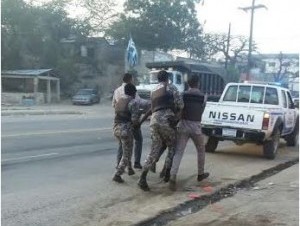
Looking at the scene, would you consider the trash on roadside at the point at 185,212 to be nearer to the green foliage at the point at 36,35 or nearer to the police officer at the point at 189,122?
the police officer at the point at 189,122

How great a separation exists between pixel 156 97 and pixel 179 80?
64.4 ft

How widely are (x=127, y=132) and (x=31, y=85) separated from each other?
42.9 metres

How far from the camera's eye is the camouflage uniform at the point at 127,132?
26.6 ft

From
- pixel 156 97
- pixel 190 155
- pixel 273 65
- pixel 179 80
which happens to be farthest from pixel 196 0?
pixel 156 97

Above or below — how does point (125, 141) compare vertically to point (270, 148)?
above

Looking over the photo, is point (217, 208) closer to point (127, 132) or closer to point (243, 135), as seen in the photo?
point (127, 132)

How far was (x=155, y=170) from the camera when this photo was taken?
30.6ft

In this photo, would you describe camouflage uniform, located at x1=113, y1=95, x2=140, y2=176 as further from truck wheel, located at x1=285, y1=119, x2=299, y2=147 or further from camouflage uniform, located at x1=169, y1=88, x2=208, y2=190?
truck wheel, located at x1=285, y1=119, x2=299, y2=147

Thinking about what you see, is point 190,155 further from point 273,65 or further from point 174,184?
point 273,65

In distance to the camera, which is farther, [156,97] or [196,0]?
[196,0]

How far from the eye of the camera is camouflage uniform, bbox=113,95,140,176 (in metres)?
8.12

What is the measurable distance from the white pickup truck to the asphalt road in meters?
0.46

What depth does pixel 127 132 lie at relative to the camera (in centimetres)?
815

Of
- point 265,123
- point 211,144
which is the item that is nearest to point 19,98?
point 211,144
